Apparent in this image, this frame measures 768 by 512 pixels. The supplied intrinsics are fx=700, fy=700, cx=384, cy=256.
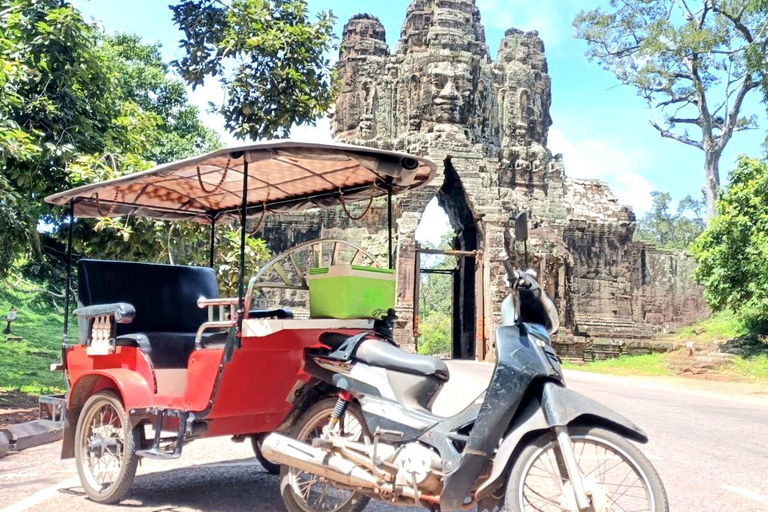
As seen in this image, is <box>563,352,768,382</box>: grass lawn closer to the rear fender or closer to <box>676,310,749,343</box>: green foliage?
<box>676,310,749,343</box>: green foliage

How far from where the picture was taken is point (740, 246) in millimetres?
20844

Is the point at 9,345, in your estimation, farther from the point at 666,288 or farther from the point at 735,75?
the point at 735,75

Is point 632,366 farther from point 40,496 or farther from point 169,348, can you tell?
point 40,496

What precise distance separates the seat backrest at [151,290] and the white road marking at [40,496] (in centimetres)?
127

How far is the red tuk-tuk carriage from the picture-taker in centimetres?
466

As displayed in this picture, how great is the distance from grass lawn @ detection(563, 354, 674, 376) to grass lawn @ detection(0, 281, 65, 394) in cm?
1562

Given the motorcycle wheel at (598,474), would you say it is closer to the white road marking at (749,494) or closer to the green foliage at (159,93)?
the white road marking at (749,494)

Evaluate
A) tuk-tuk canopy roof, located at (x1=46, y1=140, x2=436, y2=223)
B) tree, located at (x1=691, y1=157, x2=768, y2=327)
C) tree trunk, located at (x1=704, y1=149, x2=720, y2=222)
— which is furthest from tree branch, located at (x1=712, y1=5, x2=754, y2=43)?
tuk-tuk canopy roof, located at (x1=46, y1=140, x2=436, y2=223)

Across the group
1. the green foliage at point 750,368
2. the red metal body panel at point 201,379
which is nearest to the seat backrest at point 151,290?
the red metal body panel at point 201,379

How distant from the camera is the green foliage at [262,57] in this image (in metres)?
10.8


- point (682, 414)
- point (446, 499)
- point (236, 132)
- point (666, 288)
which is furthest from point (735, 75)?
point (446, 499)

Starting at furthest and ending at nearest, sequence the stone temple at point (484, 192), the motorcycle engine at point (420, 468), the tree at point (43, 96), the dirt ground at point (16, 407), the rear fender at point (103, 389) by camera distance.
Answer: the stone temple at point (484, 192) → the dirt ground at point (16, 407) → the tree at point (43, 96) → the rear fender at point (103, 389) → the motorcycle engine at point (420, 468)

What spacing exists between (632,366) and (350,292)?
20223mm

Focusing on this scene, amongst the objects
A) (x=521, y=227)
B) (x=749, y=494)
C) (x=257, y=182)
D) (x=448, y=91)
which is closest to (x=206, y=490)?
(x=257, y=182)
